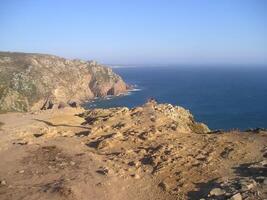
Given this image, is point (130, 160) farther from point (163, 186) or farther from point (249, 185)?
point (249, 185)

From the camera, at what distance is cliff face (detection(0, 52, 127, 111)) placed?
115m

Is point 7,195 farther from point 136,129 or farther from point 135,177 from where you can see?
point 136,129

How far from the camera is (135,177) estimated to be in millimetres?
21234

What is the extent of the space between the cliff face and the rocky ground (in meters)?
68.6

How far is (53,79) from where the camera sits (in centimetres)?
13450

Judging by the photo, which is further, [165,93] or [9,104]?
[165,93]

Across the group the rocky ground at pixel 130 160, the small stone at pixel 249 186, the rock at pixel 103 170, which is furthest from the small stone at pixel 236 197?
the rock at pixel 103 170

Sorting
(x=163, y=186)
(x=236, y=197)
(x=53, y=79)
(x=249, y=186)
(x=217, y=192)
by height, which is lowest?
(x=53, y=79)

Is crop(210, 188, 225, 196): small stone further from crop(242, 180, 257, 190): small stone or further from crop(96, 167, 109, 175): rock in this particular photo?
crop(96, 167, 109, 175): rock

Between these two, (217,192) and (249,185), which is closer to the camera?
(249,185)

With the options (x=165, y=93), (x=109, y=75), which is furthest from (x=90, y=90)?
(x=165, y=93)

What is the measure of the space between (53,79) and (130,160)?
374 ft

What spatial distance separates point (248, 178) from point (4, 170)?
1370 centimetres

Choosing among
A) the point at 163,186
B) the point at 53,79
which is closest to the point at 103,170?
the point at 163,186
